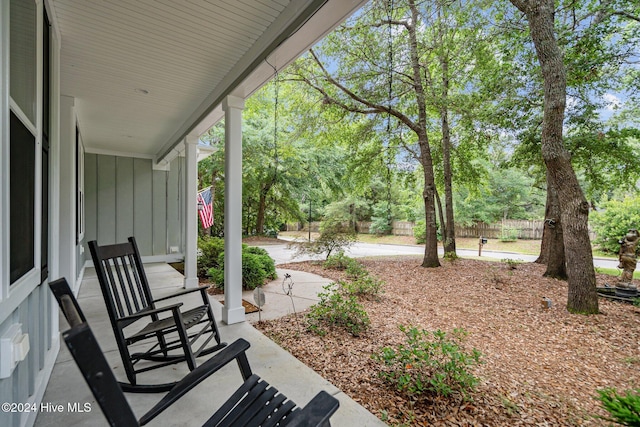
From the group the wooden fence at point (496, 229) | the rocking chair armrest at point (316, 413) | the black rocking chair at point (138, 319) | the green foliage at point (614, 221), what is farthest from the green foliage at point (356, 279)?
the green foliage at point (614, 221)

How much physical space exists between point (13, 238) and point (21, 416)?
2.99 ft

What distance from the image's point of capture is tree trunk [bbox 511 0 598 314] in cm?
400

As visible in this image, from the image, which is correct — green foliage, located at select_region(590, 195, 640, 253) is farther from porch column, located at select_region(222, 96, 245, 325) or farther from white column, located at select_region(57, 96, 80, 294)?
white column, located at select_region(57, 96, 80, 294)

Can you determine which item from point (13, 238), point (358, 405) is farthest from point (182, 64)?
point (358, 405)

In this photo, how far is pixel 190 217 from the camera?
17.2 feet

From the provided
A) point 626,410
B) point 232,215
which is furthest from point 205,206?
point 626,410

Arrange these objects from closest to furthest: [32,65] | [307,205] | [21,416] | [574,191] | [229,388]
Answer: [21,416], [32,65], [229,388], [574,191], [307,205]

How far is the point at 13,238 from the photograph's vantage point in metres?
1.38

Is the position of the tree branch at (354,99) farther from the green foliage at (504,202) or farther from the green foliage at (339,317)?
the green foliage at (504,202)

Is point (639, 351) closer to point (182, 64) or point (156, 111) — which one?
point (182, 64)

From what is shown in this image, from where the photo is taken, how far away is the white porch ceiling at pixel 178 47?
2.16 meters

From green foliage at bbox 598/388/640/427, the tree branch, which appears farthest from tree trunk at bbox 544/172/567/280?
green foliage at bbox 598/388/640/427

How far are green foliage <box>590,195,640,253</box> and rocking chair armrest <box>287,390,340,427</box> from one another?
12698mm

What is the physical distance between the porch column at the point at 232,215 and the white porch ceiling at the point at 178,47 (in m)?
0.27
